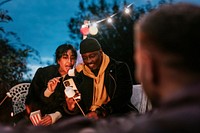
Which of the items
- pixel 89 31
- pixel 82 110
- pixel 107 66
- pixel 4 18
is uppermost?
pixel 4 18

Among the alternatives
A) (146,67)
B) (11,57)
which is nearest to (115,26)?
→ (11,57)

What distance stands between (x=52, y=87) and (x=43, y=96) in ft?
0.54

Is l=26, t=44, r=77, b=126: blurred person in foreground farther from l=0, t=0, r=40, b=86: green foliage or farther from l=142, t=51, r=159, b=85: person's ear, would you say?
l=142, t=51, r=159, b=85: person's ear

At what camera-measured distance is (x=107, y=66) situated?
4.41m

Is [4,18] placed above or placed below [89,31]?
above

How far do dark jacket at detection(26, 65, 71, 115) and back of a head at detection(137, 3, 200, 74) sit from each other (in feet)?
13.5

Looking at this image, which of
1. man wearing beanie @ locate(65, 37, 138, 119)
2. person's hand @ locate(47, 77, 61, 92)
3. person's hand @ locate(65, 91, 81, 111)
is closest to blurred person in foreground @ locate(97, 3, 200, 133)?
man wearing beanie @ locate(65, 37, 138, 119)

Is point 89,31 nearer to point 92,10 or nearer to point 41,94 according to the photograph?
point 41,94

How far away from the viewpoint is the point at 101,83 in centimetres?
441

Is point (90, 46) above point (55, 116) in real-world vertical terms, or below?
above

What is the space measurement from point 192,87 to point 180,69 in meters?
0.04

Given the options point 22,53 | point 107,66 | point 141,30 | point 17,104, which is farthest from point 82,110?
point 141,30

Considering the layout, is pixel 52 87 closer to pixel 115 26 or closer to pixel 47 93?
pixel 47 93

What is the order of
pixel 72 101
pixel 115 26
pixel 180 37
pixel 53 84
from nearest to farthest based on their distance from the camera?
1. pixel 180 37
2. pixel 72 101
3. pixel 53 84
4. pixel 115 26
